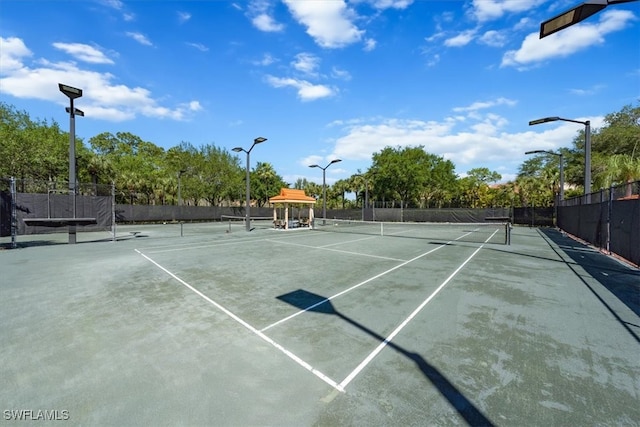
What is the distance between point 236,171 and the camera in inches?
2148

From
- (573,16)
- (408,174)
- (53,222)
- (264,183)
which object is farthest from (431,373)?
(264,183)

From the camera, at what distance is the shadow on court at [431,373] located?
262 cm

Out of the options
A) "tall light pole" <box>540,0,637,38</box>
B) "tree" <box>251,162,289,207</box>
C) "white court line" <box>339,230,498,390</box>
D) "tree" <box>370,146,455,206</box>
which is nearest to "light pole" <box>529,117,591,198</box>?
"tall light pole" <box>540,0,637,38</box>

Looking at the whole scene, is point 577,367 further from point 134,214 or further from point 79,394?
point 134,214

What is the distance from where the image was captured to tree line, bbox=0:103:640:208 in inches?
1145

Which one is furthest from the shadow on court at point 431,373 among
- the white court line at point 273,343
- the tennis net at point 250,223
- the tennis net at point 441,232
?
the tennis net at point 250,223

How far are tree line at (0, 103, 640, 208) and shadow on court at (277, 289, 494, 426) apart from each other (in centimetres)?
2019

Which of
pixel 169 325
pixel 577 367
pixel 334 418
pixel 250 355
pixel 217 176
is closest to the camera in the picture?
pixel 334 418

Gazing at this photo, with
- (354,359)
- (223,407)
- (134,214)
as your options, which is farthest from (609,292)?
(134,214)

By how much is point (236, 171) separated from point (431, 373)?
5473 centimetres

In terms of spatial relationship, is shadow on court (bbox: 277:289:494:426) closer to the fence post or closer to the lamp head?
the fence post

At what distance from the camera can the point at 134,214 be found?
111 ft

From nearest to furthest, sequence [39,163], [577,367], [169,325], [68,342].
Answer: [577,367]
[68,342]
[169,325]
[39,163]

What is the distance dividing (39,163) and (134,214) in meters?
9.28
